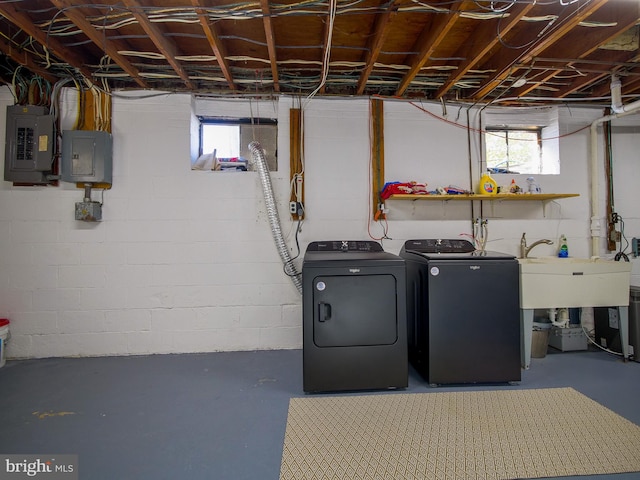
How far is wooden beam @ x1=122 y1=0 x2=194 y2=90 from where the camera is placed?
181 centimetres

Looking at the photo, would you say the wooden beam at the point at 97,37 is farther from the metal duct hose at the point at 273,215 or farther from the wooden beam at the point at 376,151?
the wooden beam at the point at 376,151

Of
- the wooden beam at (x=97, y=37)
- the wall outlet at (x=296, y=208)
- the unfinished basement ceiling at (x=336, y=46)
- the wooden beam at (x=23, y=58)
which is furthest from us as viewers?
Result: the wall outlet at (x=296, y=208)

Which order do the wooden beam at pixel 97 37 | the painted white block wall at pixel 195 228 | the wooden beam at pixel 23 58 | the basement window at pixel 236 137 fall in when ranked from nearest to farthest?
the wooden beam at pixel 97 37 < the wooden beam at pixel 23 58 < the painted white block wall at pixel 195 228 < the basement window at pixel 236 137

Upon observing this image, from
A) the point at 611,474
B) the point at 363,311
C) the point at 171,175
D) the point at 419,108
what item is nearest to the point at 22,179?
the point at 171,175

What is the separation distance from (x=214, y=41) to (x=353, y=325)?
85.3 inches

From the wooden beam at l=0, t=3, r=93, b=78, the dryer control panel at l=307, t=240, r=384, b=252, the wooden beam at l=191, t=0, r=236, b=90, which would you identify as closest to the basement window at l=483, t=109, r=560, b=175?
the dryer control panel at l=307, t=240, r=384, b=252

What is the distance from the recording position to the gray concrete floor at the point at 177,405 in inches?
55.7

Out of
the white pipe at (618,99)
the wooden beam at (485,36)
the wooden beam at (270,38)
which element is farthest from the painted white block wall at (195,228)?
the white pipe at (618,99)

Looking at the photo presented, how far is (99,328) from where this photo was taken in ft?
8.66

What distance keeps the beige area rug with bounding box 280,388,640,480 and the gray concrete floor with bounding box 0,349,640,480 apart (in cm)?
10

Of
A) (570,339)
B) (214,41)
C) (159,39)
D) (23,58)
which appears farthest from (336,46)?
(570,339)

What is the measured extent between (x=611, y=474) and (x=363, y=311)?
131cm

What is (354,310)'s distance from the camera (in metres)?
2.00

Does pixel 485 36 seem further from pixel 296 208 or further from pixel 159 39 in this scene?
pixel 159 39
